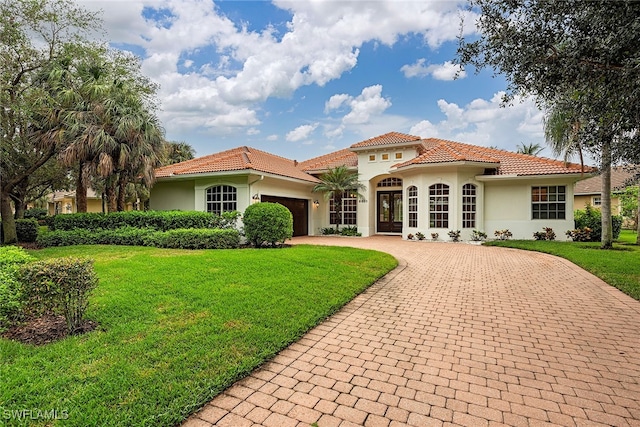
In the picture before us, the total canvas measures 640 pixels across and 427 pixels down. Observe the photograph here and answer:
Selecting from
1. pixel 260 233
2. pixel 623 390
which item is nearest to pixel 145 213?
pixel 260 233

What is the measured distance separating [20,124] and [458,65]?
16.6 m

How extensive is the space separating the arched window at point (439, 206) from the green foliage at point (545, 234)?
14.5 ft

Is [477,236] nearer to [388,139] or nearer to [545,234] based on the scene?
[545,234]

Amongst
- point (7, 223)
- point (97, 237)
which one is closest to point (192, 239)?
point (97, 237)

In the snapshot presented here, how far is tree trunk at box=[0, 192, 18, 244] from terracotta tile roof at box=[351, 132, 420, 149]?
684 inches

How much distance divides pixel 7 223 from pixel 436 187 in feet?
66.9

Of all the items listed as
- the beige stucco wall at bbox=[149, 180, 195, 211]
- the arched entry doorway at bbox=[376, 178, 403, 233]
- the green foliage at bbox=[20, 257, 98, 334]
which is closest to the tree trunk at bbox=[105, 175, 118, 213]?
the beige stucco wall at bbox=[149, 180, 195, 211]

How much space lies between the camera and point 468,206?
16.2 meters

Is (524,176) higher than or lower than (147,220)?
higher

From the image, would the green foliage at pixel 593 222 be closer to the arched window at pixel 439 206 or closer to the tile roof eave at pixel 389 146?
the arched window at pixel 439 206

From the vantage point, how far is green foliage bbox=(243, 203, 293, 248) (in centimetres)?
1249

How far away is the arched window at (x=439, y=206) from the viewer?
1609 cm

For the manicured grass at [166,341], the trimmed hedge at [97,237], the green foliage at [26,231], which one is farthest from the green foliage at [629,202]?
the green foliage at [26,231]

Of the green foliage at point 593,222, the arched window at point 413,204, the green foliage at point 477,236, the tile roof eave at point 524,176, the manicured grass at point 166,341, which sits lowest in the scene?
the manicured grass at point 166,341
